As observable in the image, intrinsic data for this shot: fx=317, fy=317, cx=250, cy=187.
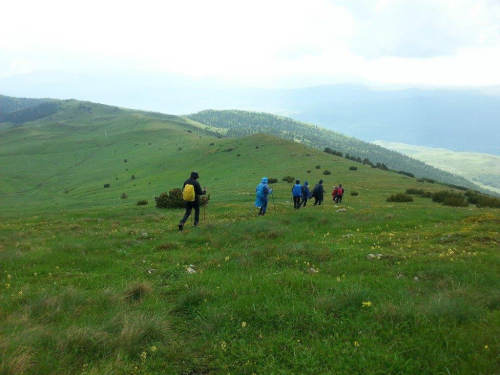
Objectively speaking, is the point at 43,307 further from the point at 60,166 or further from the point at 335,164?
the point at 60,166

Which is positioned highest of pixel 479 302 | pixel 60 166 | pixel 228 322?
pixel 479 302

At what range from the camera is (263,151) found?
2670 inches

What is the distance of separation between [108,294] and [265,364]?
4.06 metres

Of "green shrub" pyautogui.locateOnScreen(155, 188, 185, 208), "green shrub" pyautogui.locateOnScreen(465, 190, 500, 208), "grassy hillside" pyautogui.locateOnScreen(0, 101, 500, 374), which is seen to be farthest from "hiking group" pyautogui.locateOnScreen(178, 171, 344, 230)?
"green shrub" pyautogui.locateOnScreen(465, 190, 500, 208)

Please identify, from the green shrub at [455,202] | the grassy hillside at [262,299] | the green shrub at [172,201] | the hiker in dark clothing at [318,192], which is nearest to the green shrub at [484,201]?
the green shrub at [455,202]

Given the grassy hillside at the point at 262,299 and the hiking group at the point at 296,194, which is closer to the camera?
the grassy hillside at the point at 262,299

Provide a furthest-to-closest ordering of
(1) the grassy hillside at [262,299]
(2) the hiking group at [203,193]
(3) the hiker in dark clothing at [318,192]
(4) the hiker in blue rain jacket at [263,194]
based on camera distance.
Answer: (3) the hiker in dark clothing at [318,192], (4) the hiker in blue rain jacket at [263,194], (2) the hiking group at [203,193], (1) the grassy hillside at [262,299]

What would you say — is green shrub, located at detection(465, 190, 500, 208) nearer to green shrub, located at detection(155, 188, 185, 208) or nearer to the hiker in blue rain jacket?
the hiker in blue rain jacket

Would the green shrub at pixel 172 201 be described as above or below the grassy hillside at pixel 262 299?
below

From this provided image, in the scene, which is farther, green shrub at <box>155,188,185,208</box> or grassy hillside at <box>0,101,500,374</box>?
green shrub at <box>155,188,185,208</box>

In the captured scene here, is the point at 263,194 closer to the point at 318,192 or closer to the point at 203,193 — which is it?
the point at 203,193

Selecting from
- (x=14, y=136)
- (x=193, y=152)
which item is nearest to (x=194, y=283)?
(x=193, y=152)

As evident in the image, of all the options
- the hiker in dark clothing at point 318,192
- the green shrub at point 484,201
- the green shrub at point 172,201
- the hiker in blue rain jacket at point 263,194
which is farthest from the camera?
the green shrub at point 484,201

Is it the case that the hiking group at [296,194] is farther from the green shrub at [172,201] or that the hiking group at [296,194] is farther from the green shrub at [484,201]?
the green shrub at [484,201]
